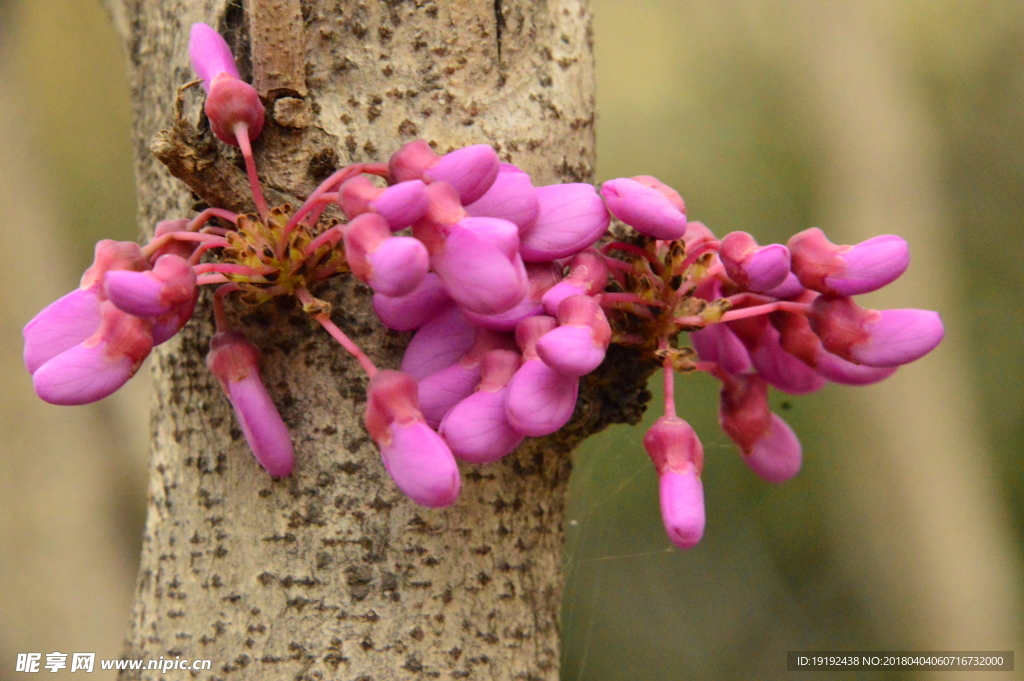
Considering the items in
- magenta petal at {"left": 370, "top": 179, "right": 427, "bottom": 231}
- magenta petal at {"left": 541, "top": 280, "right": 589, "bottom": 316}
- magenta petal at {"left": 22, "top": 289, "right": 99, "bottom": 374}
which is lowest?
magenta petal at {"left": 22, "top": 289, "right": 99, "bottom": 374}

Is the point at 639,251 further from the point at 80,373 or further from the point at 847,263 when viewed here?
the point at 80,373

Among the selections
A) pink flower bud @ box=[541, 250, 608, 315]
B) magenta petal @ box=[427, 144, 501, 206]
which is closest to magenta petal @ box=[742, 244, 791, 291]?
pink flower bud @ box=[541, 250, 608, 315]

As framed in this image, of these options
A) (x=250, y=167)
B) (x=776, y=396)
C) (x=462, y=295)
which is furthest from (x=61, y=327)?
(x=776, y=396)

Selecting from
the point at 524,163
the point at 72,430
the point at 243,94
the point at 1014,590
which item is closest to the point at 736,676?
the point at 1014,590

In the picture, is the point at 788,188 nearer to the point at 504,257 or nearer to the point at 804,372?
the point at 804,372

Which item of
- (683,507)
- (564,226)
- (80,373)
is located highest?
(564,226)

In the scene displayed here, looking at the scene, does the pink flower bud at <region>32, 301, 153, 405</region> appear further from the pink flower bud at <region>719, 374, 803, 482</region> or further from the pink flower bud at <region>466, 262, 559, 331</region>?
the pink flower bud at <region>719, 374, 803, 482</region>
